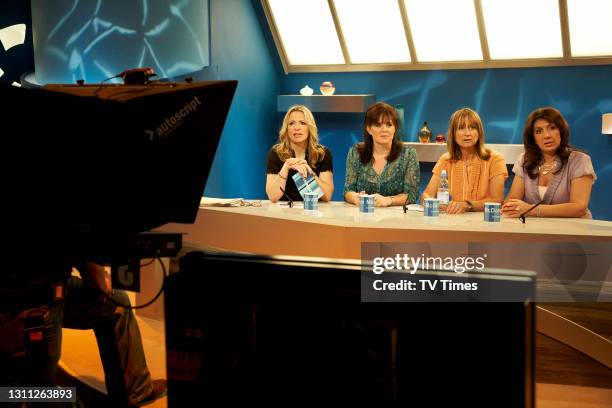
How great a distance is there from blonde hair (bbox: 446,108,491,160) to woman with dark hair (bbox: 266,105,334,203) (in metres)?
0.74

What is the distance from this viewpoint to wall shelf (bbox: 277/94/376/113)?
598 cm

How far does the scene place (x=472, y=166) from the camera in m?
3.53

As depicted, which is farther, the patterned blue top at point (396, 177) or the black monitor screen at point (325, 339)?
the patterned blue top at point (396, 177)

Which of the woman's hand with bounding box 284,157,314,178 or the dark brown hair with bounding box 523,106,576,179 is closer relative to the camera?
the dark brown hair with bounding box 523,106,576,179

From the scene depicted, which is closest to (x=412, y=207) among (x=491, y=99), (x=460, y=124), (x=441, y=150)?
(x=460, y=124)

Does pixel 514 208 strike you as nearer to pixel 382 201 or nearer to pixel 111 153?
pixel 382 201

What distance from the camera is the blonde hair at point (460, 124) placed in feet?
11.0

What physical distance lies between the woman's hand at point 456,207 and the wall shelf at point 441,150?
243cm

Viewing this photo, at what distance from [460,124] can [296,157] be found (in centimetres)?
98

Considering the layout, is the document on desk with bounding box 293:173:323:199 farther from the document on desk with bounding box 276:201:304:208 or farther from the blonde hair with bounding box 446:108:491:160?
the blonde hair with bounding box 446:108:491:160

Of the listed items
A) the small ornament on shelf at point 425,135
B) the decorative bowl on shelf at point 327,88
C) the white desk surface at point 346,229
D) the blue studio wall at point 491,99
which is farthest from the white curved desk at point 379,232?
the decorative bowl on shelf at point 327,88

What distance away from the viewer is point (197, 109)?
1.42m
